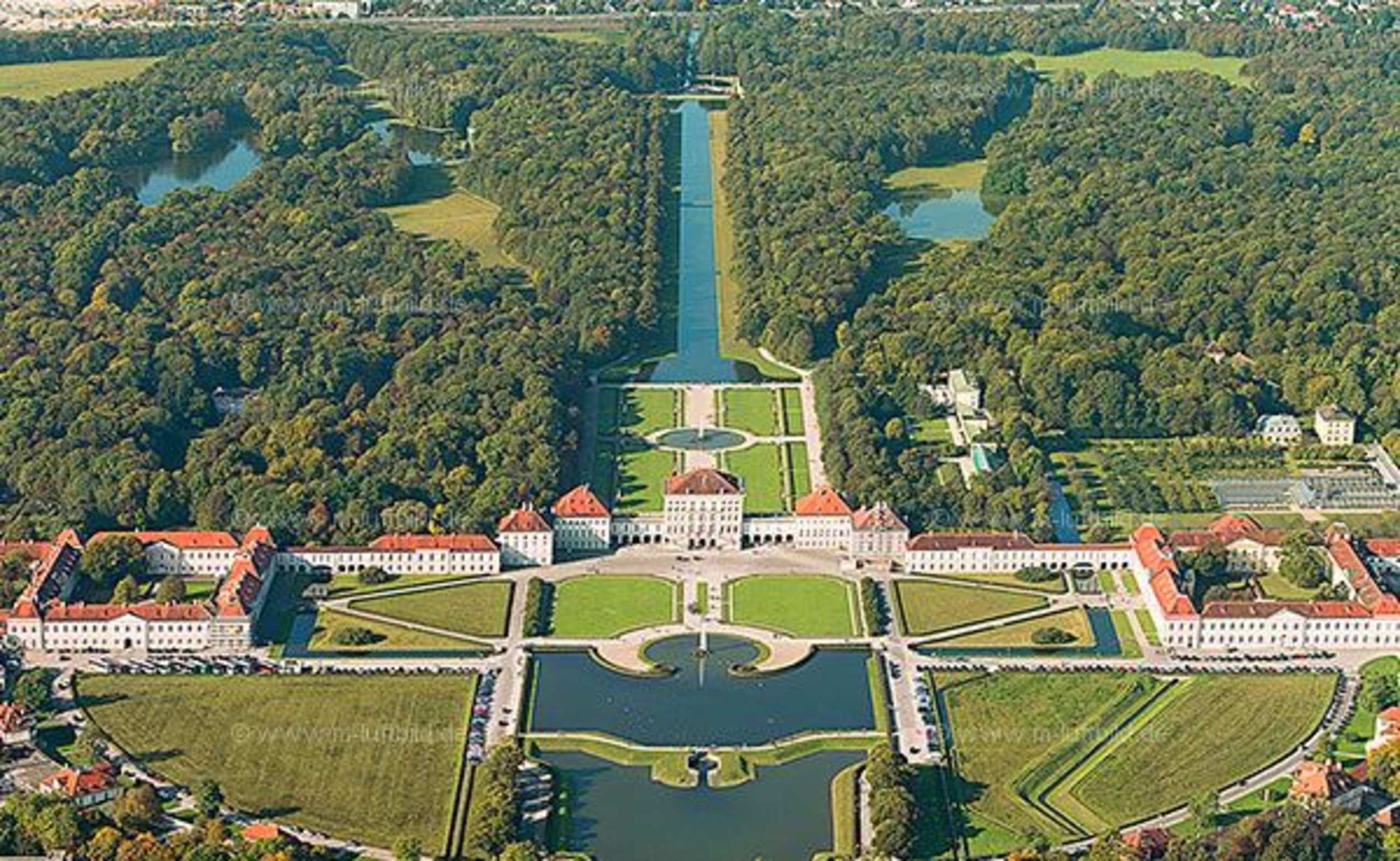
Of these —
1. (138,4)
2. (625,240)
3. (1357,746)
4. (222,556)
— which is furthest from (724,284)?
(138,4)

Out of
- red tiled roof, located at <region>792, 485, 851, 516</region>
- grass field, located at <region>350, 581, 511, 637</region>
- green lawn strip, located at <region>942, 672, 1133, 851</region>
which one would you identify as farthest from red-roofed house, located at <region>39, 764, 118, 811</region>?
red tiled roof, located at <region>792, 485, 851, 516</region>

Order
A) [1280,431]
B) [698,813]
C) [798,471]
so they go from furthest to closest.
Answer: [1280,431]
[798,471]
[698,813]

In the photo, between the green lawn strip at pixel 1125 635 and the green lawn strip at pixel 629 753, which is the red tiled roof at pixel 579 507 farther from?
the green lawn strip at pixel 1125 635

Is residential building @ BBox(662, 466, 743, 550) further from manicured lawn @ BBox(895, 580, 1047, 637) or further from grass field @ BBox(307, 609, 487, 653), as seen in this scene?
grass field @ BBox(307, 609, 487, 653)

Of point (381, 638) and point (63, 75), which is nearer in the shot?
point (381, 638)

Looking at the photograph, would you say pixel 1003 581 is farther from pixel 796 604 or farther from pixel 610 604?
pixel 610 604

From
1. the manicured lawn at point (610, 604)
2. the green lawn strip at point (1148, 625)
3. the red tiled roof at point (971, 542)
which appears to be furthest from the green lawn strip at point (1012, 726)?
the manicured lawn at point (610, 604)

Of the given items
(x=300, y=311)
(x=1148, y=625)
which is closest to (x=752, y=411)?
(x=300, y=311)
